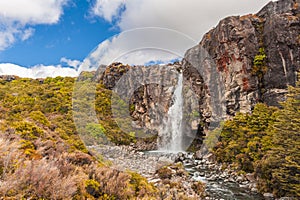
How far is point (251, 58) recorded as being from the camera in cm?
2298

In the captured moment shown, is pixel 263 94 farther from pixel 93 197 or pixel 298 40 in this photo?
pixel 93 197

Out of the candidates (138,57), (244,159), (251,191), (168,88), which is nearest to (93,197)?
(138,57)

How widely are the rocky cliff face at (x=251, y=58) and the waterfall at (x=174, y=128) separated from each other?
3608 mm

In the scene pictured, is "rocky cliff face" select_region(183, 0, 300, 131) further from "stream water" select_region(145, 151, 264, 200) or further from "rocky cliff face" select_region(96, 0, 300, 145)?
"stream water" select_region(145, 151, 264, 200)

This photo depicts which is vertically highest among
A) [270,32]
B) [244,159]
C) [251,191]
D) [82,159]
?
[270,32]

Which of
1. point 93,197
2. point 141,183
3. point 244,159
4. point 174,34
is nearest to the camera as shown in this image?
point 93,197

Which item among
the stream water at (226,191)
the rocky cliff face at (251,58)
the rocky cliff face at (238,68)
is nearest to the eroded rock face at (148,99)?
the rocky cliff face at (238,68)

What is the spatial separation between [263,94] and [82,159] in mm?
20322

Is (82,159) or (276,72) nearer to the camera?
(82,159)

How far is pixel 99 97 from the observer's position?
2750 centimetres

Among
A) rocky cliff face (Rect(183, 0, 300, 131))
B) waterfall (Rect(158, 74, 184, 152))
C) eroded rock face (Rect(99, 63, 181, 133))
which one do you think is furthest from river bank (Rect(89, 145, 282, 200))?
eroded rock face (Rect(99, 63, 181, 133))

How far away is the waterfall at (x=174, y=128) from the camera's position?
2784 cm

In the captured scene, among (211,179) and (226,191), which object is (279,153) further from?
(211,179)

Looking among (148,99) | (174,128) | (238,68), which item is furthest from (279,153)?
(148,99)
